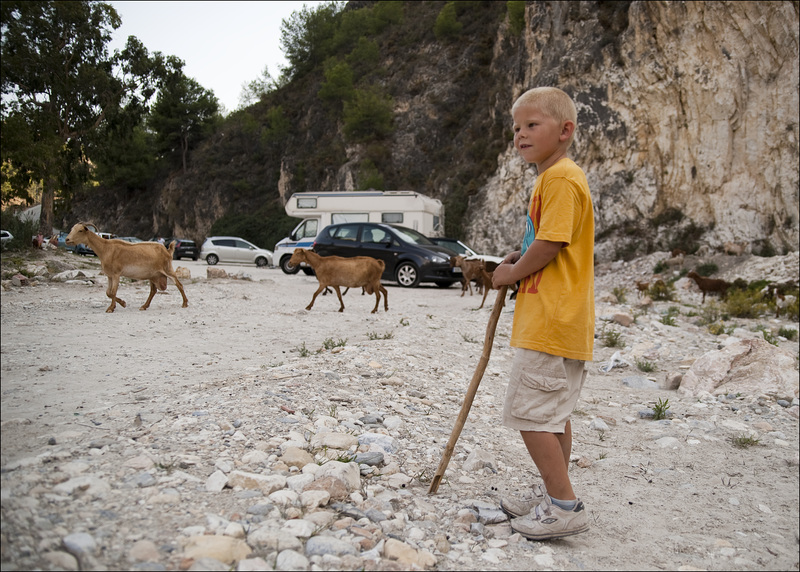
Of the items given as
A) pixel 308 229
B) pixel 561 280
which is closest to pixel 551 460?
pixel 561 280

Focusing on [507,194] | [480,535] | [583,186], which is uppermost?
[507,194]

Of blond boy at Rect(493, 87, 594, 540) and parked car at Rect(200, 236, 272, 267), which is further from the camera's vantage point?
parked car at Rect(200, 236, 272, 267)

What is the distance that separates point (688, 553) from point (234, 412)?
98.9 inches

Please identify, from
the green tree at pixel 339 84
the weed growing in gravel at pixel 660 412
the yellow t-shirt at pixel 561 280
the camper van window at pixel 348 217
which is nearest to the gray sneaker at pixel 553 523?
the yellow t-shirt at pixel 561 280

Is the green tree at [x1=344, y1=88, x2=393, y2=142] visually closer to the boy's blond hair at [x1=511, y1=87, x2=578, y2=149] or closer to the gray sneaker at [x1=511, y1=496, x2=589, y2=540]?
the boy's blond hair at [x1=511, y1=87, x2=578, y2=149]

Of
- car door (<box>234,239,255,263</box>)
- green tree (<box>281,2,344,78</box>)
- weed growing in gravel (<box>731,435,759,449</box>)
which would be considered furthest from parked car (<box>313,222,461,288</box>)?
green tree (<box>281,2,344,78</box>)

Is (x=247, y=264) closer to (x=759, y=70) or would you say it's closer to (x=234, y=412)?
(x=759, y=70)

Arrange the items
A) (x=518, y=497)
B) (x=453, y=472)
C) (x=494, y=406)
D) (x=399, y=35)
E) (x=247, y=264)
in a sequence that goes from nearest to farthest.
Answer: (x=518, y=497) → (x=453, y=472) → (x=494, y=406) → (x=247, y=264) → (x=399, y=35)

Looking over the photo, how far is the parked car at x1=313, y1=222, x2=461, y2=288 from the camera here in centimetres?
1596

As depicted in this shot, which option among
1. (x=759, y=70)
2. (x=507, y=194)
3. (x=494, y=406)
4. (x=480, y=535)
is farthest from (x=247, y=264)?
(x=480, y=535)

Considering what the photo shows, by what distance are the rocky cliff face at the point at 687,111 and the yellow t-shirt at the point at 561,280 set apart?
64.6 ft

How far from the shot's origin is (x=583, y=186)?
8.14 feet

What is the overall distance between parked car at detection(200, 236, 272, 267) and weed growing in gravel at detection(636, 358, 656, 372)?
22.8 metres

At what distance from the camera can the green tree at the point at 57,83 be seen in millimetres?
2557
